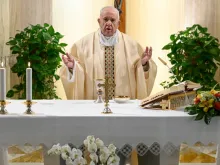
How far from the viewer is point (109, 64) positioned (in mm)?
5789

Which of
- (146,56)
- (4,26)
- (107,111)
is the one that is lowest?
(107,111)

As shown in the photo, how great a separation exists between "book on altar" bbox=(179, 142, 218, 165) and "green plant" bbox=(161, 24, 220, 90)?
2.33 metres

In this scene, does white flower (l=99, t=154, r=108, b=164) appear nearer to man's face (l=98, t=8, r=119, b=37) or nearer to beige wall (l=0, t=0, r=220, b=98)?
man's face (l=98, t=8, r=119, b=37)

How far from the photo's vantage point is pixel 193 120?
11.7 ft

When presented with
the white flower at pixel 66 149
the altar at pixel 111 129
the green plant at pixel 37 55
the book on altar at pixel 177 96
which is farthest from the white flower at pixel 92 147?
the green plant at pixel 37 55

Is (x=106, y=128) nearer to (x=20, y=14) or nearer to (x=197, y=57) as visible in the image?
(x=197, y=57)

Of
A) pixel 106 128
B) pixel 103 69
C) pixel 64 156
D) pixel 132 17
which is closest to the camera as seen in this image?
pixel 64 156

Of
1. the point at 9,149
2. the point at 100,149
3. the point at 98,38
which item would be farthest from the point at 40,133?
the point at 98,38

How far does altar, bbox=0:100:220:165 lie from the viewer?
139 inches

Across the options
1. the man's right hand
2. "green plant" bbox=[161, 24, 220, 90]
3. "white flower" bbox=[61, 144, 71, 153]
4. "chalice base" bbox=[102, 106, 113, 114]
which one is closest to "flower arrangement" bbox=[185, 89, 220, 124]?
"chalice base" bbox=[102, 106, 113, 114]

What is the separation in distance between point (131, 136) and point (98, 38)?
236 cm

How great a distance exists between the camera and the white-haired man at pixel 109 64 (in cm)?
550

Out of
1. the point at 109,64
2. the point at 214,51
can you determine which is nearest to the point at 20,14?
the point at 109,64

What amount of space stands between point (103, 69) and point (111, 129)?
2.26 m
